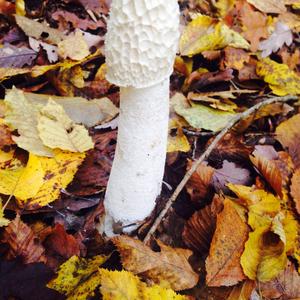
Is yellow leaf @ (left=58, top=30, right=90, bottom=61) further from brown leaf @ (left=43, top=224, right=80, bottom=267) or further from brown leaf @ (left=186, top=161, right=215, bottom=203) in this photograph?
brown leaf @ (left=43, top=224, right=80, bottom=267)

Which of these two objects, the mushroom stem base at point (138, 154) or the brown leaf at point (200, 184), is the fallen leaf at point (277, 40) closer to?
the brown leaf at point (200, 184)

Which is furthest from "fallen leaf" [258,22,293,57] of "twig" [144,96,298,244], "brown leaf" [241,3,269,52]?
"twig" [144,96,298,244]

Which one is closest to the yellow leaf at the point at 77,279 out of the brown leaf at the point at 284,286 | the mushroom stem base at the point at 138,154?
the mushroom stem base at the point at 138,154

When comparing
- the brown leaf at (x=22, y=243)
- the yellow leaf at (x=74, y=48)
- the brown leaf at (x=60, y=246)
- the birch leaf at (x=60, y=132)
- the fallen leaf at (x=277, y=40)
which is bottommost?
the brown leaf at (x=60, y=246)

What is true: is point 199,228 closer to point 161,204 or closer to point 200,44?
point 161,204

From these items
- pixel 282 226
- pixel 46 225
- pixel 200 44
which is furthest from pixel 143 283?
pixel 200 44
